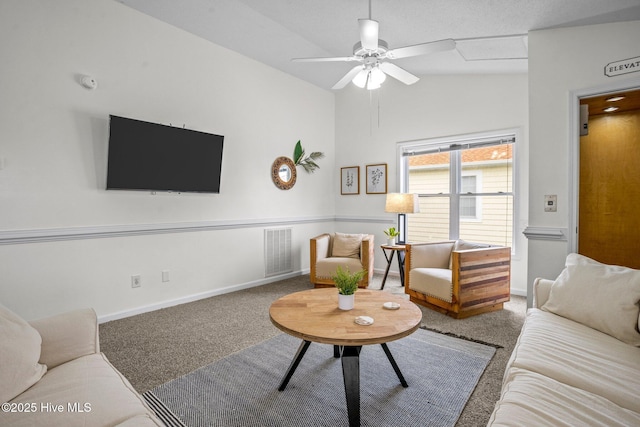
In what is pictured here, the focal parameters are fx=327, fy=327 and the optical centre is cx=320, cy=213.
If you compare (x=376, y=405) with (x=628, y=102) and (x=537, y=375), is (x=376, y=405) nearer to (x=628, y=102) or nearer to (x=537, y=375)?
(x=537, y=375)

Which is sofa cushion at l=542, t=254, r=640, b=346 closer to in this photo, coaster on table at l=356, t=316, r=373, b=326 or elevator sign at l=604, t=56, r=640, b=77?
coaster on table at l=356, t=316, r=373, b=326

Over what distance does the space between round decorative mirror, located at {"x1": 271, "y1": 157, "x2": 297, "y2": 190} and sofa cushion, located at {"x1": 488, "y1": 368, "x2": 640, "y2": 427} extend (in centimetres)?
383

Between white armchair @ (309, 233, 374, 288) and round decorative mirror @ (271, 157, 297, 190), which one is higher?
round decorative mirror @ (271, 157, 297, 190)

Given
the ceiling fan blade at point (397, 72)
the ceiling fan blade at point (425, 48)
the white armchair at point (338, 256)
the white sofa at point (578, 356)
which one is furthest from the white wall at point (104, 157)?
the white sofa at point (578, 356)

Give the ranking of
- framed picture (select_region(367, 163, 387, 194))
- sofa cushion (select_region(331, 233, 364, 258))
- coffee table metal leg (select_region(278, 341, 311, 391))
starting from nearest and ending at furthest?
coffee table metal leg (select_region(278, 341, 311, 391)) < sofa cushion (select_region(331, 233, 364, 258)) < framed picture (select_region(367, 163, 387, 194))

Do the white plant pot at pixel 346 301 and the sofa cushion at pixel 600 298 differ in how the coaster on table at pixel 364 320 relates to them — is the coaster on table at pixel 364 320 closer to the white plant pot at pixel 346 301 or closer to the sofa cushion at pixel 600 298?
the white plant pot at pixel 346 301

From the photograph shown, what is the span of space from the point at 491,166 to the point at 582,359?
3.17m

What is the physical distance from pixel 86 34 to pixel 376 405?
3.76m

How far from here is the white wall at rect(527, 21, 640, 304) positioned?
253 cm

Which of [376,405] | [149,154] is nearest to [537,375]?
[376,405]

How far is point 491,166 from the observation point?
4.22 m

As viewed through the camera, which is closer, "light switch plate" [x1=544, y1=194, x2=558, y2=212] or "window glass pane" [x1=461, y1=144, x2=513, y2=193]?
"light switch plate" [x1=544, y1=194, x2=558, y2=212]

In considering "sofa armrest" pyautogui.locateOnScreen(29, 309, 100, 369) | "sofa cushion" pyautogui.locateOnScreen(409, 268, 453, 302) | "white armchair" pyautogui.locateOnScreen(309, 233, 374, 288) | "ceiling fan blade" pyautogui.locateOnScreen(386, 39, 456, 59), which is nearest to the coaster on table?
"sofa armrest" pyautogui.locateOnScreen(29, 309, 100, 369)

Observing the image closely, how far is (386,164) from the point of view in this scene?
5.09 metres
